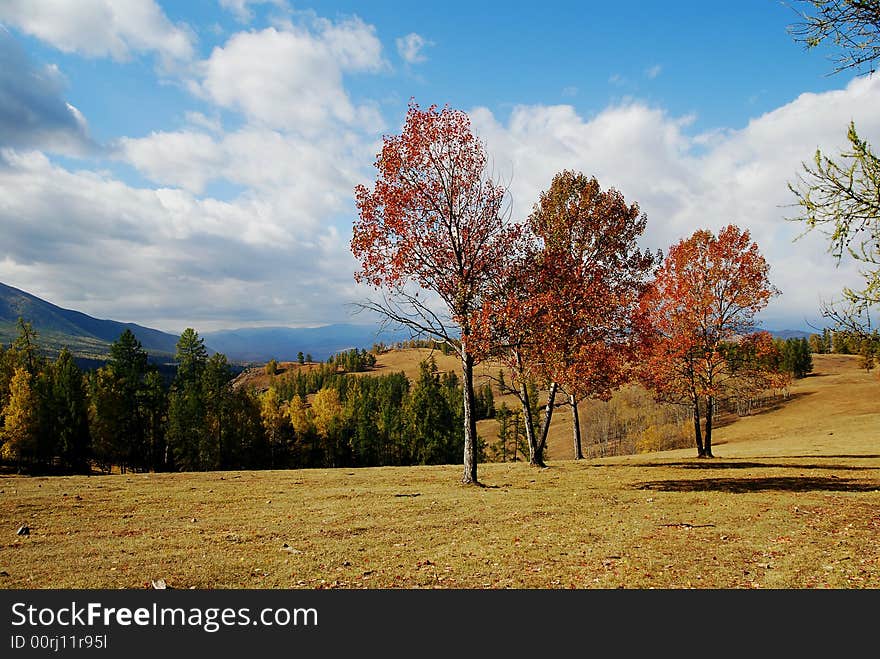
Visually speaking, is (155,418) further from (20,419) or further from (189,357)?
(20,419)

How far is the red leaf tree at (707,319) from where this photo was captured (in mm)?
31328

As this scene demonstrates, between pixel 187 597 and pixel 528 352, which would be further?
pixel 528 352

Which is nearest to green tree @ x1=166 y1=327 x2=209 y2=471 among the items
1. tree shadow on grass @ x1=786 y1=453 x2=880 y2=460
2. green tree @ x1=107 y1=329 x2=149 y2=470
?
green tree @ x1=107 y1=329 x2=149 y2=470

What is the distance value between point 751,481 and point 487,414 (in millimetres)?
130217

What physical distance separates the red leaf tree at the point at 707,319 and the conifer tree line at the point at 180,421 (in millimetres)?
25547

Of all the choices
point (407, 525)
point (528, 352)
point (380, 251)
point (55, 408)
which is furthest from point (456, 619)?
point (55, 408)

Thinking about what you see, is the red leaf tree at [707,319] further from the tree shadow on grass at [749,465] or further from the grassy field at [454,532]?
the grassy field at [454,532]

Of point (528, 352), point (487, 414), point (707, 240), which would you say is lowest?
point (487, 414)

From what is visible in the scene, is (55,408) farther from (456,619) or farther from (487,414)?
(487,414)

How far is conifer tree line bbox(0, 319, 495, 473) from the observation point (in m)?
60.7

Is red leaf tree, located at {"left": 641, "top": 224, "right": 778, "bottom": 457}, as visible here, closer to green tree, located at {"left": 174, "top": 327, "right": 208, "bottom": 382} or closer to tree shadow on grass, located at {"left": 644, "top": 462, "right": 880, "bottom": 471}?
tree shadow on grass, located at {"left": 644, "top": 462, "right": 880, "bottom": 471}

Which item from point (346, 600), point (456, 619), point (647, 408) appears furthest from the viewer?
point (647, 408)

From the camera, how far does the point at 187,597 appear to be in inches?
325

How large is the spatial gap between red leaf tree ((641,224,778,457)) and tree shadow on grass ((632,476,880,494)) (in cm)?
932
